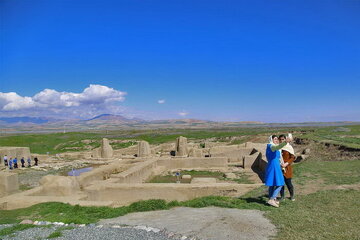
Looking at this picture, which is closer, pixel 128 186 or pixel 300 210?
pixel 300 210

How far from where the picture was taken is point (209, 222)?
6.29 metres

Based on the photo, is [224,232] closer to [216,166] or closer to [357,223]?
[357,223]

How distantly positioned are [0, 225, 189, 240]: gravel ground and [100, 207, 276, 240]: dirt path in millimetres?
360

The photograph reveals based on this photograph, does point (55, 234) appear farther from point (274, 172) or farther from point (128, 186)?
point (128, 186)

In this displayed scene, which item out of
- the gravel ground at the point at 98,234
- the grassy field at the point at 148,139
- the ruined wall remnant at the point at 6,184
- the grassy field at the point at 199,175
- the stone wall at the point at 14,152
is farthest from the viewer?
the grassy field at the point at 148,139

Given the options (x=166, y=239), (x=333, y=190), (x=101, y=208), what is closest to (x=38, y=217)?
(x=101, y=208)

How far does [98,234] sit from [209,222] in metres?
2.24

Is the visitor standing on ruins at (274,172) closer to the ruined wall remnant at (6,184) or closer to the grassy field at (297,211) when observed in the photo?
the grassy field at (297,211)

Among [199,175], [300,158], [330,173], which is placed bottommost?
[199,175]

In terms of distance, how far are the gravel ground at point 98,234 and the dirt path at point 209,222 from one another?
1.18 ft

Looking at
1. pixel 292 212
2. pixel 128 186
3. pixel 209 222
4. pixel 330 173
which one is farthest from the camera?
pixel 330 173

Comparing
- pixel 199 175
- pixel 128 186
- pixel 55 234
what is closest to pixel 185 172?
pixel 199 175


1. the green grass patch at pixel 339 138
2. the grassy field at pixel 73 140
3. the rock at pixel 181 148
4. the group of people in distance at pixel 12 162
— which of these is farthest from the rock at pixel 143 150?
the grassy field at pixel 73 140

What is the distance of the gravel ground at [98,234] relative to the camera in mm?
5469
